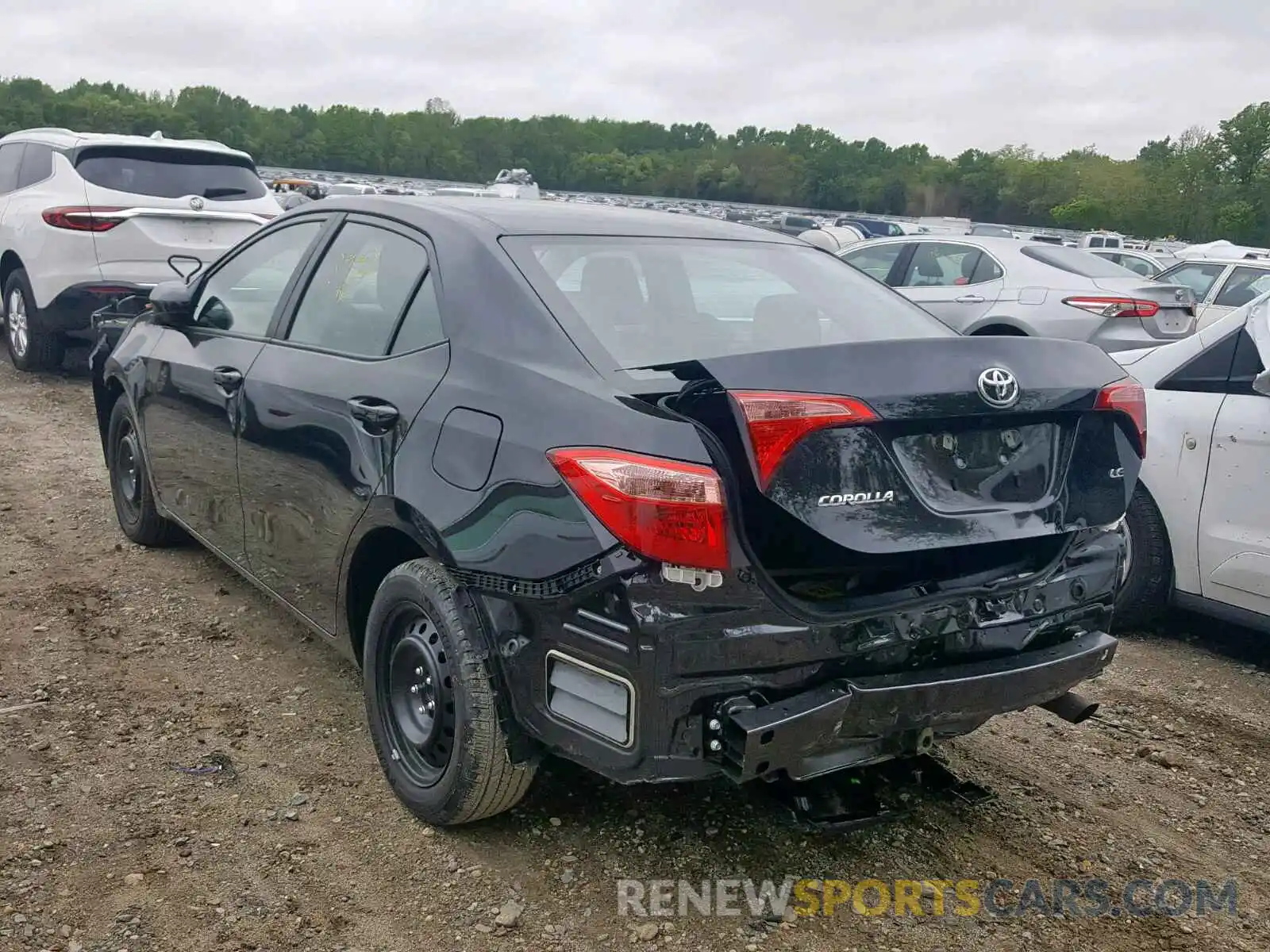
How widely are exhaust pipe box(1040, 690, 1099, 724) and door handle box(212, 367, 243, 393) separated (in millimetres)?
2726

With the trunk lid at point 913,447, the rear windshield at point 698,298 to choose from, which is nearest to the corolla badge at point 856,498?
the trunk lid at point 913,447

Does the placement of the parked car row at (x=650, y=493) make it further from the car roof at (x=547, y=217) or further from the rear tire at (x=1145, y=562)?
→ the rear tire at (x=1145, y=562)

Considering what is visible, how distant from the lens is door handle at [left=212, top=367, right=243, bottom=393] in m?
3.76

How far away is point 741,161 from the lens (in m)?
84.1

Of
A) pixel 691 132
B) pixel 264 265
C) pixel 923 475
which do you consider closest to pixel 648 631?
pixel 923 475

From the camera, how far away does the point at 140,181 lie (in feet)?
27.8

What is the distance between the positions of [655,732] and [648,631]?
0.74 feet

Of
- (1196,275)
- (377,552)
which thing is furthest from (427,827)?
(1196,275)

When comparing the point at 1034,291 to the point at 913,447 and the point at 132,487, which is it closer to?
the point at 132,487

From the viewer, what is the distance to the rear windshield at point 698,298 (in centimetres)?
283

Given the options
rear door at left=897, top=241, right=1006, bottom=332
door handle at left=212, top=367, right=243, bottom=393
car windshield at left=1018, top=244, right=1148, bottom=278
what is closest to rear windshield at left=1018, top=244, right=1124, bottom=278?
car windshield at left=1018, top=244, right=1148, bottom=278

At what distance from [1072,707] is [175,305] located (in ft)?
11.4

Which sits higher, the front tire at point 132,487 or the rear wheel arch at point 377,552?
the rear wheel arch at point 377,552

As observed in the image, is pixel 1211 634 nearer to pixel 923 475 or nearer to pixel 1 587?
pixel 923 475
